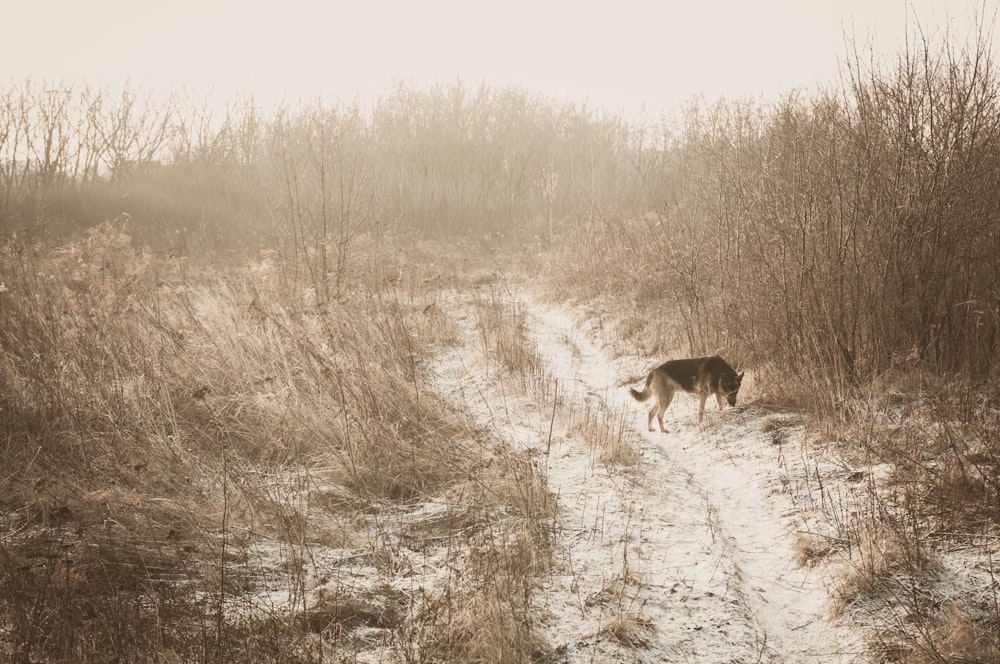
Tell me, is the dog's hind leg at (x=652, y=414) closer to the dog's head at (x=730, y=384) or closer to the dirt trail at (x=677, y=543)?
the dirt trail at (x=677, y=543)

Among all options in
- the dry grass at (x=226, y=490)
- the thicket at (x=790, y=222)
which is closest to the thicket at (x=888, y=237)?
the thicket at (x=790, y=222)

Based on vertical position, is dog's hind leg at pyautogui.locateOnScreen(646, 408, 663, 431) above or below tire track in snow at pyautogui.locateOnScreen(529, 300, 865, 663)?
above

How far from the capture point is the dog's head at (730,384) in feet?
16.8

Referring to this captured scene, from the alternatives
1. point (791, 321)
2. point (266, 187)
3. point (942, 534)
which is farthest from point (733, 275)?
point (266, 187)

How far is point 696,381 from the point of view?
520cm

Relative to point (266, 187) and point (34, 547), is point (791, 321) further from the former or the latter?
point (266, 187)

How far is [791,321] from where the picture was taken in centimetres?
533

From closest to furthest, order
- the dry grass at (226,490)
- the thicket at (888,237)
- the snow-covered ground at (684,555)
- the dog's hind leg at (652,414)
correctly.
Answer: the dry grass at (226,490)
the snow-covered ground at (684,555)
the thicket at (888,237)
the dog's hind leg at (652,414)

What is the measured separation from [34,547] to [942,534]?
14.5 feet

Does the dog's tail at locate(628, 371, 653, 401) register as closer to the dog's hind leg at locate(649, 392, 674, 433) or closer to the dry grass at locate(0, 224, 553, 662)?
the dog's hind leg at locate(649, 392, 674, 433)

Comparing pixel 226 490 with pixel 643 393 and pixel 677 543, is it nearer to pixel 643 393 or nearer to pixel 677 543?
pixel 677 543

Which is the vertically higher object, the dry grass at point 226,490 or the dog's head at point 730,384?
the dog's head at point 730,384

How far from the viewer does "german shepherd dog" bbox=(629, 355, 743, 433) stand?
5.14 meters

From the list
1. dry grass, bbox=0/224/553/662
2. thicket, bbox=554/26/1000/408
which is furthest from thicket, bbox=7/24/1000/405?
dry grass, bbox=0/224/553/662
